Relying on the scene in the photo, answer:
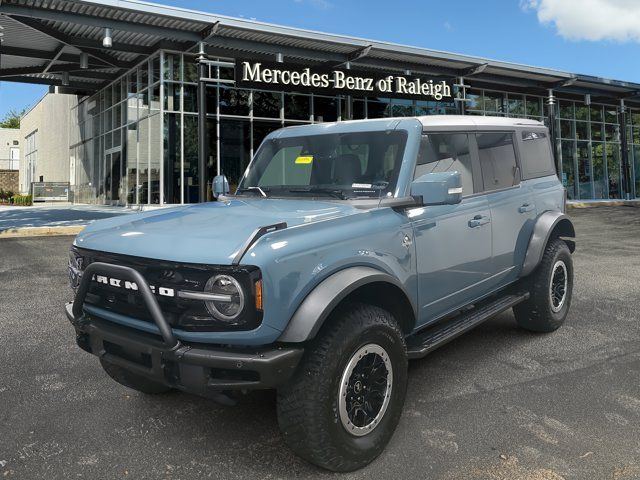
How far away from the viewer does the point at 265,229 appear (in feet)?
8.24

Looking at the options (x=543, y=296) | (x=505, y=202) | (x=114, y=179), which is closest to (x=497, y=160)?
(x=505, y=202)

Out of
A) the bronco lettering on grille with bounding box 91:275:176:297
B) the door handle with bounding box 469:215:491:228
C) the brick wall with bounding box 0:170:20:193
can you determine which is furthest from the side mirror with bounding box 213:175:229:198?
the brick wall with bounding box 0:170:20:193

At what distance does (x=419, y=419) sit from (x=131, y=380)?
1.89m

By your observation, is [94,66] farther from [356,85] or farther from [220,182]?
[220,182]

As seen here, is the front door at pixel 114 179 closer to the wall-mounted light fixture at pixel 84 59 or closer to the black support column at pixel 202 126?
the wall-mounted light fixture at pixel 84 59

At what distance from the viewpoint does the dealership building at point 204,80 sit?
16.2 meters

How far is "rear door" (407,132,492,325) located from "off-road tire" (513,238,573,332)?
909mm

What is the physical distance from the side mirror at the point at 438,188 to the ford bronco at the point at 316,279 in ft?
0.04

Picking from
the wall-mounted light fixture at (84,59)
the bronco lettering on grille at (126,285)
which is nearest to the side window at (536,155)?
the bronco lettering on grille at (126,285)

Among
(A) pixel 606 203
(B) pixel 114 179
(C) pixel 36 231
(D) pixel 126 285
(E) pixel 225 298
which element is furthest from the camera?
(A) pixel 606 203

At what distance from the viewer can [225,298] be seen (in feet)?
7.79

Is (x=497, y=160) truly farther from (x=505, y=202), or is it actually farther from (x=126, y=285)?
(x=126, y=285)

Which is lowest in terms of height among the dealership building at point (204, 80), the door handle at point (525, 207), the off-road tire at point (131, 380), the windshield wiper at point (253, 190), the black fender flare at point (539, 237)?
the off-road tire at point (131, 380)

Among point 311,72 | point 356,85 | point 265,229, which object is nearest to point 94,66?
point 311,72
